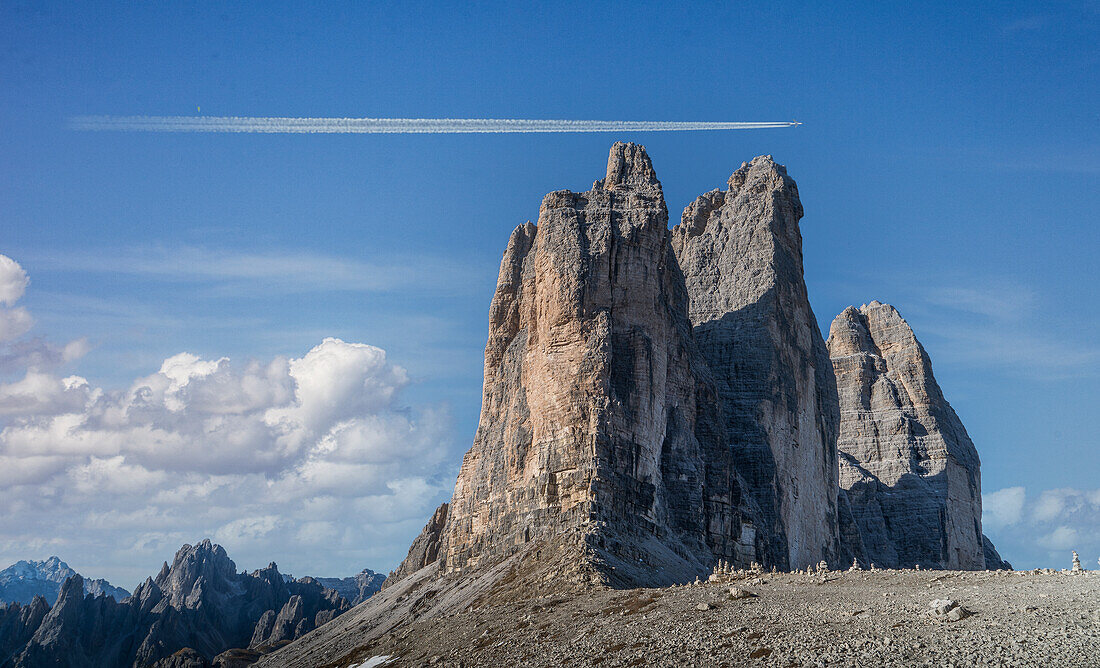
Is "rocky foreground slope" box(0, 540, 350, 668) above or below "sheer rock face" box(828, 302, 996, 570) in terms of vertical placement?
below

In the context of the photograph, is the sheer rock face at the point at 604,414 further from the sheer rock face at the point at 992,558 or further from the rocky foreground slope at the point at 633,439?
the sheer rock face at the point at 992,558

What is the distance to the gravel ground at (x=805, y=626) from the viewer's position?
3750cm

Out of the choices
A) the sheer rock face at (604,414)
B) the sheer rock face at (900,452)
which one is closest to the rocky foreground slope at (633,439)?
the sheer rock face at (604,414)

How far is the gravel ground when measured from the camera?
37.5 metres

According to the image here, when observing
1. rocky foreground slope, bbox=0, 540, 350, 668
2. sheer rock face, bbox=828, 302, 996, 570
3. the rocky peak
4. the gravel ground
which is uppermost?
the rocky peak

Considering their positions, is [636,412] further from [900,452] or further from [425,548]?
[900,452]

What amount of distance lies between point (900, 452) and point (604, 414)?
2977 inches

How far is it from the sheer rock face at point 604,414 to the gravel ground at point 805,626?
1691 centimetres

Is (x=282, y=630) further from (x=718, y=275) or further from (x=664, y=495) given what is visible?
(x=664, y=495)

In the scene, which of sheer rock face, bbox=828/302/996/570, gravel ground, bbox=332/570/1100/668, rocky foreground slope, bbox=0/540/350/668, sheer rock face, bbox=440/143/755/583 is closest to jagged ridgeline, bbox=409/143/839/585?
sheer rock face, bbox=440/143/755/583

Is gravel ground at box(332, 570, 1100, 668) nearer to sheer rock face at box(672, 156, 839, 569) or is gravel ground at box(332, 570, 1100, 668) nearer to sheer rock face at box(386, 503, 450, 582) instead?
sheer rock face at box(672, 156, 839, 569)

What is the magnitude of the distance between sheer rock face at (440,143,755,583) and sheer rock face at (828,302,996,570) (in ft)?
149

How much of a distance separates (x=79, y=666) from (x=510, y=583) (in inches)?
4684

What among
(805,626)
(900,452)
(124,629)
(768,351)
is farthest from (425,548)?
(805,626)
